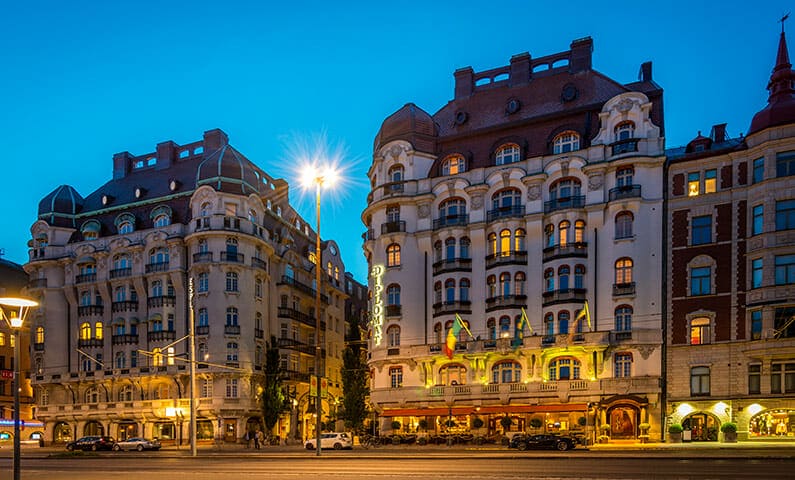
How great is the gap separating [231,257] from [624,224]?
39.5 meters

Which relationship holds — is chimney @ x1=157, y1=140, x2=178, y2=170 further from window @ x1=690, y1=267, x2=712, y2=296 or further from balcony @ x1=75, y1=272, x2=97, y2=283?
window @ x1=690, y1=267, x2=712, y2=296

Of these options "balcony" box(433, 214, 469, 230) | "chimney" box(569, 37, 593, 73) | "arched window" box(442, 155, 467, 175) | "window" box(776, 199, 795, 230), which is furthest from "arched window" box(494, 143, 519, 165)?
"window" box(776, 199, 795, 230)

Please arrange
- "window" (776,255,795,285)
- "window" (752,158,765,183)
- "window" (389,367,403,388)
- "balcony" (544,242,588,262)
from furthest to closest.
Result: "window" (389,367,403,388)
"balcony" (544,242,588,262)
"window" (752,158,765,183)
"window" (776,255,795,285)

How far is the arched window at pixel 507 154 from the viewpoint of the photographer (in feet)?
199

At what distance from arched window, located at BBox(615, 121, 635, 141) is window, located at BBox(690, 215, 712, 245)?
847 centimetres

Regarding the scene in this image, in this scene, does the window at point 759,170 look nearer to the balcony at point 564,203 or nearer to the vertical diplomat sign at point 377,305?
the balcony at point 564,203

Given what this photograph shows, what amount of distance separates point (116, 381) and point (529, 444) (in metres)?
49.5

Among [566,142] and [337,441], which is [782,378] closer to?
[566,142]

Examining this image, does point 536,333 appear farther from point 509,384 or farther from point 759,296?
point 759,296

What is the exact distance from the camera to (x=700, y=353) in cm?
5112

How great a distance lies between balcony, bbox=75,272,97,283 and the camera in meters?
77.1

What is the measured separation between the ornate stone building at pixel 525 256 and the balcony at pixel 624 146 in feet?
0.41

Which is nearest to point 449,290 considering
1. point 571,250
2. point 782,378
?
point 571,250

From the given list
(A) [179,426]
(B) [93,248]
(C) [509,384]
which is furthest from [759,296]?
(B) [93,248]
